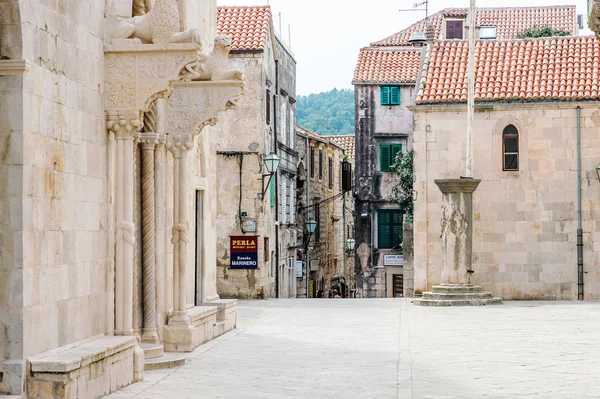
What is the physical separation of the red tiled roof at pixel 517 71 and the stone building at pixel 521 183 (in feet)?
0.19

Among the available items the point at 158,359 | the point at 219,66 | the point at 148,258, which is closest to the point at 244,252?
the point at 219,66

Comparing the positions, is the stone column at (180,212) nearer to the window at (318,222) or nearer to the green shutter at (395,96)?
the green shutter at (395,96)

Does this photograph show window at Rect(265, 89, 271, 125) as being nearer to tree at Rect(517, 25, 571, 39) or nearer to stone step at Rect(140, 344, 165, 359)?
tree at Rect(517, 25, 571, 39)

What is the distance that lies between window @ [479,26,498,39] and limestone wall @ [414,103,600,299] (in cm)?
2037

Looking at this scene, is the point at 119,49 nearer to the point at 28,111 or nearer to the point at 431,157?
the point at 28,111

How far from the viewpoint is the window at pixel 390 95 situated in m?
42.3

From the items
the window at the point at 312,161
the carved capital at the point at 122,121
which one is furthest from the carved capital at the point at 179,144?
the window at the point at 312,161

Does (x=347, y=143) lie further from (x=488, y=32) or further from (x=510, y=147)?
(x=510, y=147)

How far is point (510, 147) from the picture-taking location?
27672 mm

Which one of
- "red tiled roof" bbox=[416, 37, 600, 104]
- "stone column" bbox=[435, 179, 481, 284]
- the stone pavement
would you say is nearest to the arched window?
"red tiled roof" bbox=[416, 37, 600, 104]

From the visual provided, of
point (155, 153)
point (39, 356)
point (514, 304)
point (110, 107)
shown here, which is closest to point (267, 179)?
point (514, 304)

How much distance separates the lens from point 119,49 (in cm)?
1152

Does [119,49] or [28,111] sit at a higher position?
[119,49]

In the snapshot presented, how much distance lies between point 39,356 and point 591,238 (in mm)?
20194
